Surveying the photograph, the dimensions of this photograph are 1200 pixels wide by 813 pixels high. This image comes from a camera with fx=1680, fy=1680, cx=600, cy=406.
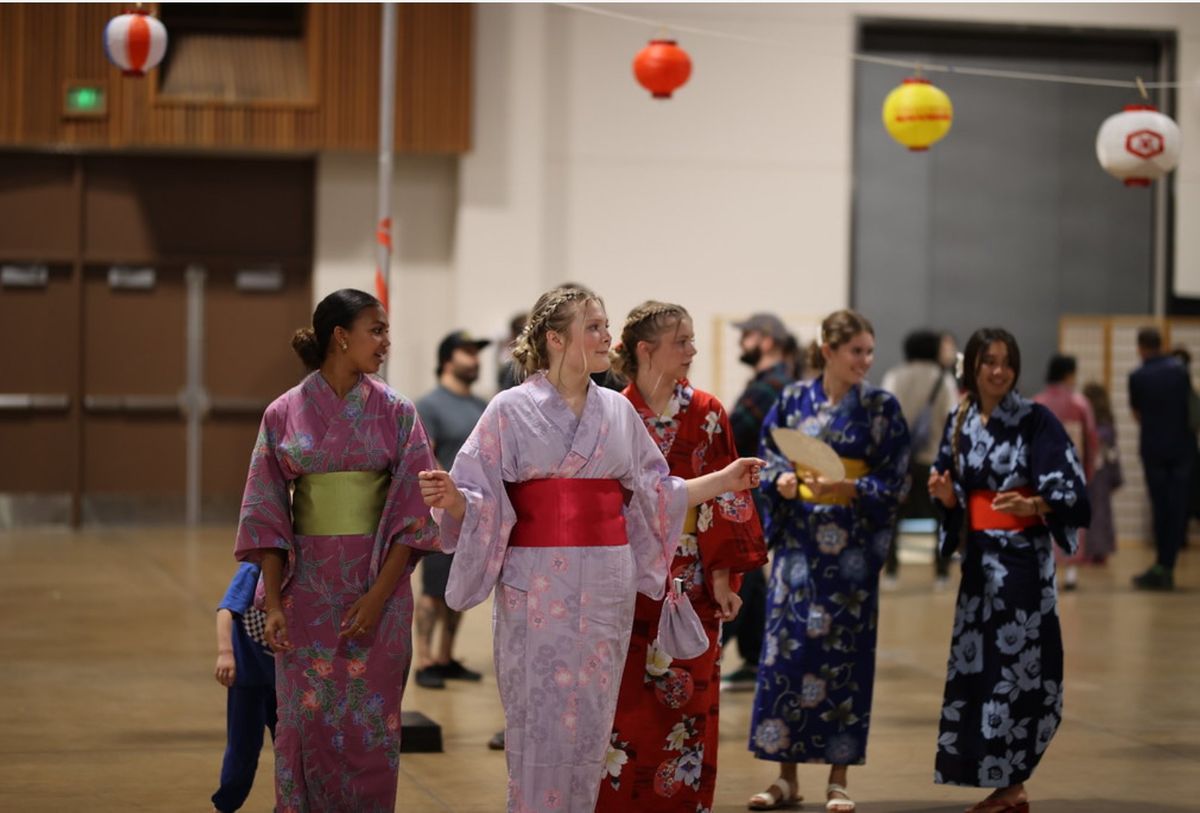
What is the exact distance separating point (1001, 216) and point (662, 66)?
670 cm

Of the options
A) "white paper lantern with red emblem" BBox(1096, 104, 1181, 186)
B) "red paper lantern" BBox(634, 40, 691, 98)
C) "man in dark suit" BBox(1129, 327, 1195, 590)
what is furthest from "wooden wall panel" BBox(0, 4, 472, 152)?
"white paper lantern with red emblem" BBox(1096, 104, 1181, 186)

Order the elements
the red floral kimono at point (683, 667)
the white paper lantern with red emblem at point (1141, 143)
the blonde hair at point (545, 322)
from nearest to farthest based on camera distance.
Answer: the blonde hair at point (545, 322), the red floral kimono at point (683, 667), the white paper lantern with red emblem at point (1141, 143)

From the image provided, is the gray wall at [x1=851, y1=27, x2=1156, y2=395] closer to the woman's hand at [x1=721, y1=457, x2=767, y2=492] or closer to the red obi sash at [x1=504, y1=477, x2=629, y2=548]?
the woman's hand at [x1=721, y1=457, x2=767, y2=492]

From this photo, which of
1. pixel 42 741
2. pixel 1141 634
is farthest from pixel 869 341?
pixel 1141 634

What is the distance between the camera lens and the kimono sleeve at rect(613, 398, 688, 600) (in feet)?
13.1

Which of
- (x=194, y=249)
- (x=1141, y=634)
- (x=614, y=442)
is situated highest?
(x=194, y=249)

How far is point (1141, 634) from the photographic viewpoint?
871cm

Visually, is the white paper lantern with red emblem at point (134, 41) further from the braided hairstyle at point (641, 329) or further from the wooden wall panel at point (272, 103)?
the wooden wall panel at point (272, 103)

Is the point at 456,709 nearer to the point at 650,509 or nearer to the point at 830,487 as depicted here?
the point at 830,487

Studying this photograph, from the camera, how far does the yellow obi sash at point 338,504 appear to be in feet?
13.1

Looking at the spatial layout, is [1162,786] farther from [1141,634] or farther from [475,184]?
[475,184]

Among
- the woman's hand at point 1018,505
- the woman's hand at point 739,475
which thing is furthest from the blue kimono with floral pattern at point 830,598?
the woman's hand at point 739,475

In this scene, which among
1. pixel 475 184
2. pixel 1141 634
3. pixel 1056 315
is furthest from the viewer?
pixel 1056 315

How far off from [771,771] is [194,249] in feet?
28.4
